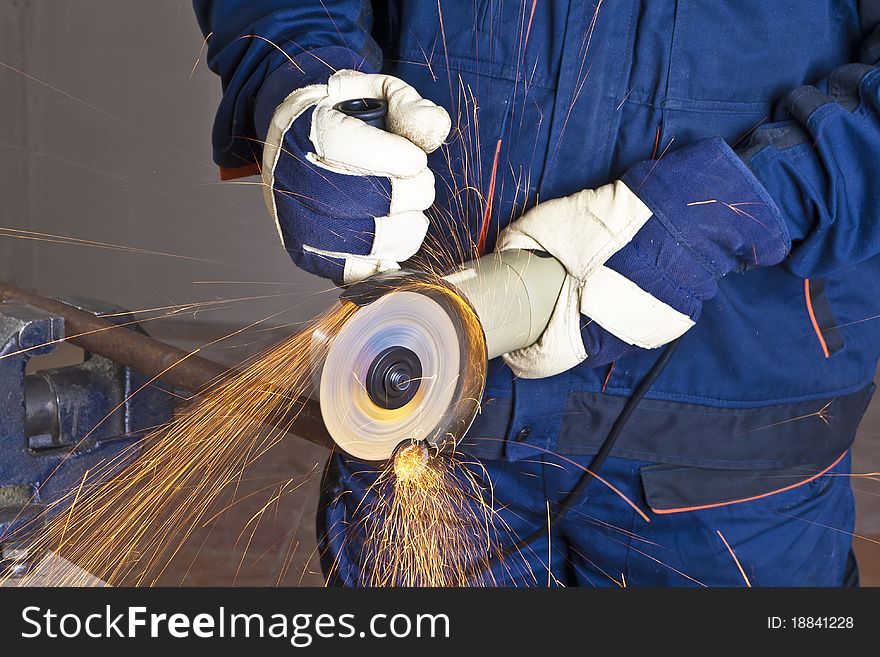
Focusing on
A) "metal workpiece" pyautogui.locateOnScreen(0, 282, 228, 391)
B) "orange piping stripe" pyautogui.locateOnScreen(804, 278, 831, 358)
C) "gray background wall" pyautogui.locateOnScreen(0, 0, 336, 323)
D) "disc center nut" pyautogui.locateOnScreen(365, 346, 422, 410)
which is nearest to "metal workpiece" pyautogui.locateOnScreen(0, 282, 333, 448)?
"metal workpiece" pyautogui.locateOnScreen(0, 282, 228, 391)

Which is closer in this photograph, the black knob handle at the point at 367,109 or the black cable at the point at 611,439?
the black knob handle at the point at 367,109

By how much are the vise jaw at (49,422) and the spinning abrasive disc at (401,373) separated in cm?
33

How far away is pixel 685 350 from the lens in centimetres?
138

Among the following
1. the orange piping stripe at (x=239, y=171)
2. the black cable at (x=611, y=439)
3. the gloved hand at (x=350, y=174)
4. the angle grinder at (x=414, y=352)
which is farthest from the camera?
the orange piping stripe at (x=239, y=171)

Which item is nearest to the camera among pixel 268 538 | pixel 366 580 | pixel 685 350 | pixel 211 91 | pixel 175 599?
pixel 175 599

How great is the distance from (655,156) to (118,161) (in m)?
4.72

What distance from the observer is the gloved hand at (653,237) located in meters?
1.17

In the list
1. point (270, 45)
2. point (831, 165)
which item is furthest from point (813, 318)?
point (270, 45)

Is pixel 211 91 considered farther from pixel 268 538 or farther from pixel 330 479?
pixel 330 479

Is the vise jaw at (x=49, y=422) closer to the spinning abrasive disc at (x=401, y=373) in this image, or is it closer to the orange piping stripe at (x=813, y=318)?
the spinning abrasive disc at (x=401, y=373)

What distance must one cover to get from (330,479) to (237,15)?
78 centimetres

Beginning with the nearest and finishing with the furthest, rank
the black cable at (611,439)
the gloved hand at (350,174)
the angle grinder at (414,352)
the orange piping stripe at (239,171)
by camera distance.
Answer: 1. the angle grinder at (414,352)
2. the gloved hand at (350,174)
3. the black cable at (611,439)
4. the orange piping stripe at (239,171)

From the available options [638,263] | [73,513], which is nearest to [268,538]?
[73,513]

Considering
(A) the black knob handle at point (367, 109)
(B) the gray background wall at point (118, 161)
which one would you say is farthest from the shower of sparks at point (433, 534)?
(B) the gray background wall at point (118, 161)
